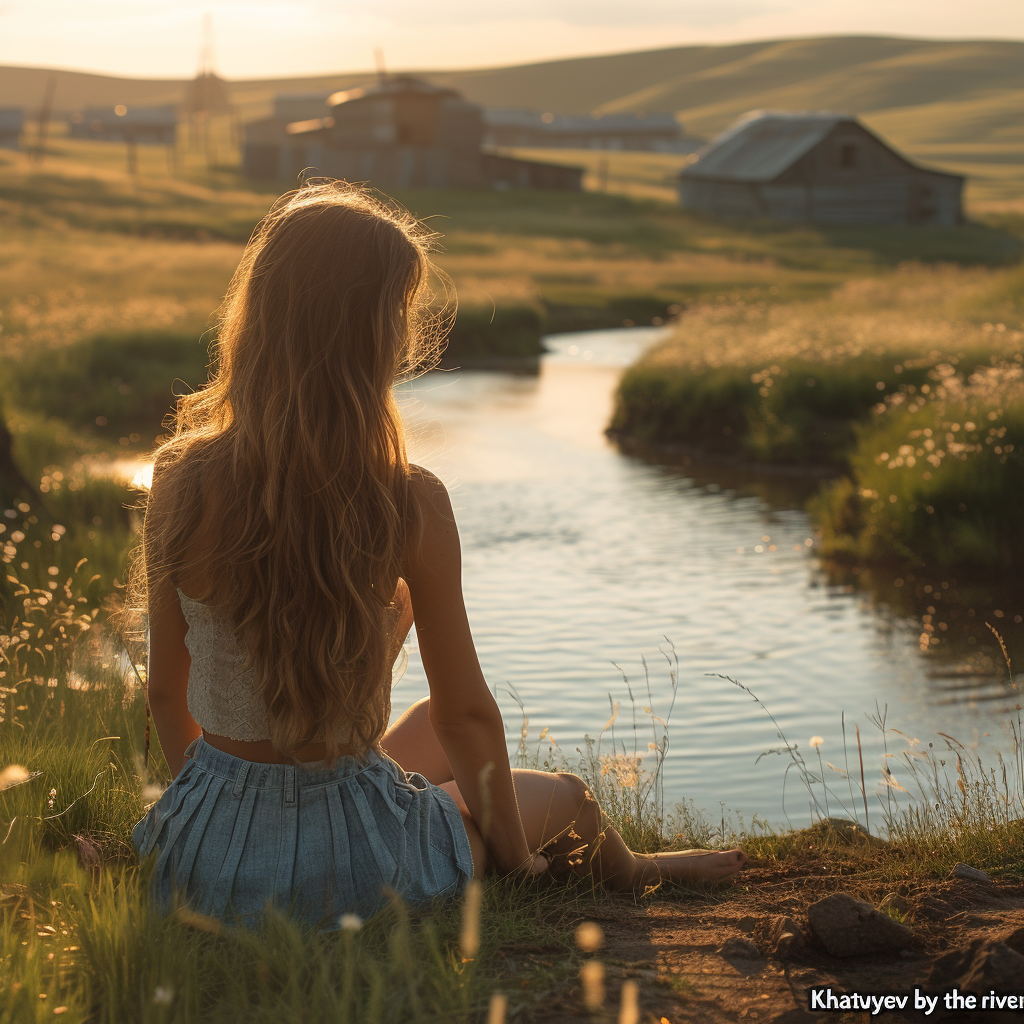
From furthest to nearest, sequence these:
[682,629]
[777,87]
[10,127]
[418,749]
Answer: [777,87] → [10,127] → [682,629] → [418,749]

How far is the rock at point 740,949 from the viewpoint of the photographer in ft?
9.41

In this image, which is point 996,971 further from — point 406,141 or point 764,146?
point 764,146

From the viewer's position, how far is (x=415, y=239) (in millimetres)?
2850

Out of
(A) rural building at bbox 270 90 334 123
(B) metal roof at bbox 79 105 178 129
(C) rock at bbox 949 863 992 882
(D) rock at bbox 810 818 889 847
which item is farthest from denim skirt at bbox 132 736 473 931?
(B) metal roof at bbox 79 105 178 129

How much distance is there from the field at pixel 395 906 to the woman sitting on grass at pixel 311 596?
0.17 meters

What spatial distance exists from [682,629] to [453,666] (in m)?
5.99

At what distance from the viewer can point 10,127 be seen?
280 ft

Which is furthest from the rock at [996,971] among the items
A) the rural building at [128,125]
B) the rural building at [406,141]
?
the rural building at [128,125]

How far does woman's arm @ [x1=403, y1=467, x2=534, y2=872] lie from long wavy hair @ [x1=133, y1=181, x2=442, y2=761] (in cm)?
6

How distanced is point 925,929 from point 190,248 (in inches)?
1443

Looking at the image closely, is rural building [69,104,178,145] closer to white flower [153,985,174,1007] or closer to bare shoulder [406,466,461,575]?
bare shoulder [406,466,461,575]

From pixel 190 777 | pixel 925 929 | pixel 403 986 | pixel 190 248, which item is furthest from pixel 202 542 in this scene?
pixel 190 248

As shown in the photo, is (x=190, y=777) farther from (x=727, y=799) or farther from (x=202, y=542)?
(x=727, y=799)

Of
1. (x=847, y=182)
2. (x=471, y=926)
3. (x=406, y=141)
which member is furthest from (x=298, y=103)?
(x=471, y=926)
